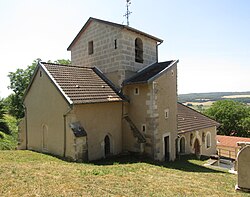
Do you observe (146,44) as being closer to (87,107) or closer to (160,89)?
(160,89)

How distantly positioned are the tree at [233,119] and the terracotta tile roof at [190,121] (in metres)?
19.6

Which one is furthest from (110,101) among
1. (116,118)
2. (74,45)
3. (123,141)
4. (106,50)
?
(74,45)

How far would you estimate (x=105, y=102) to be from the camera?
1380 cm

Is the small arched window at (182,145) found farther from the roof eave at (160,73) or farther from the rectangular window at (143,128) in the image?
the roof eave at (160,73)

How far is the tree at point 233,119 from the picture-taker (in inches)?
1587

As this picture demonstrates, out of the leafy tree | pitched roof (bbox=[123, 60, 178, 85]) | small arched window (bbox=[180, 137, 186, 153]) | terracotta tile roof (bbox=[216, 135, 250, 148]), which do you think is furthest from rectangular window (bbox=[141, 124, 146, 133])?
the leafy tree

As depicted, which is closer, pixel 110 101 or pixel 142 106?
pixel 110 101

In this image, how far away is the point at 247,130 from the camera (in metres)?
39.8

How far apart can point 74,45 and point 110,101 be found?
8.19 metres

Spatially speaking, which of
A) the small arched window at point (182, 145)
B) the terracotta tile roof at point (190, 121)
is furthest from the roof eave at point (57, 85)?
the small arched window at point (182, 145)

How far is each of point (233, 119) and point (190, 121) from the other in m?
24.5

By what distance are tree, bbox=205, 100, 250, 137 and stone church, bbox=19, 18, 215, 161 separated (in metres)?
29.3

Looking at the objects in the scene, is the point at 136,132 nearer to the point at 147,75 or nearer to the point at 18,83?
the point at 147,75

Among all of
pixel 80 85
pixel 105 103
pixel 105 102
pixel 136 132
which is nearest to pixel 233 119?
pixel 136 132
